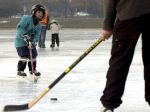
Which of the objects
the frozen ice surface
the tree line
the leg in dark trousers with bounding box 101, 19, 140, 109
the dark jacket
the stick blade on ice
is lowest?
the tree line

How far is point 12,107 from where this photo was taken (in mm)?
5074

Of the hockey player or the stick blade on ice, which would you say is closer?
the stick blade on ice

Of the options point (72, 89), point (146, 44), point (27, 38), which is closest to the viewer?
point (146, 44)

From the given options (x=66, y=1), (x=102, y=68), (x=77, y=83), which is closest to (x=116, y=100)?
(x=77, y=83)

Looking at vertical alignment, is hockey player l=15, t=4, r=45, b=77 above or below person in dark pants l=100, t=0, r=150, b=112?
below

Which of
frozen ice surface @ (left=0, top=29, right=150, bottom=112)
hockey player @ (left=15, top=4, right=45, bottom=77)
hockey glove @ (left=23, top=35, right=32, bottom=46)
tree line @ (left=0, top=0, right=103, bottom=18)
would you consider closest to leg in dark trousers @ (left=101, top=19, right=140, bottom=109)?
frozen ice surface @ (left=0, top=29, right=150, bottom=112)

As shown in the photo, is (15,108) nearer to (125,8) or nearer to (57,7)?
(125,8)

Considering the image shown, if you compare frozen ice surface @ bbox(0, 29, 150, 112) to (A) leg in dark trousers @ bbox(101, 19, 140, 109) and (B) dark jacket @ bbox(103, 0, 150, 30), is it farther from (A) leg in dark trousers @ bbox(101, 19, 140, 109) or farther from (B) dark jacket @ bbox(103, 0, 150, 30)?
(B) dark jacket @ bbox(103, 0, 150, 30)

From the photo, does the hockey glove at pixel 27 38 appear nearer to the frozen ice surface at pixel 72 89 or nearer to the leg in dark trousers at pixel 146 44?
the frozen ice surface at pixel 72 89

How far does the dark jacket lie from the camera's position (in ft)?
13.7

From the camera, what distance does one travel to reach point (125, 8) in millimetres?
4207

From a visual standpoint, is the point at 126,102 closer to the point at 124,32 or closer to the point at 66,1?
the point at 124,32

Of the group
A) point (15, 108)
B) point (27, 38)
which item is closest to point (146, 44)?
point (15, 108)

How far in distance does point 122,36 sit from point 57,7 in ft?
216
